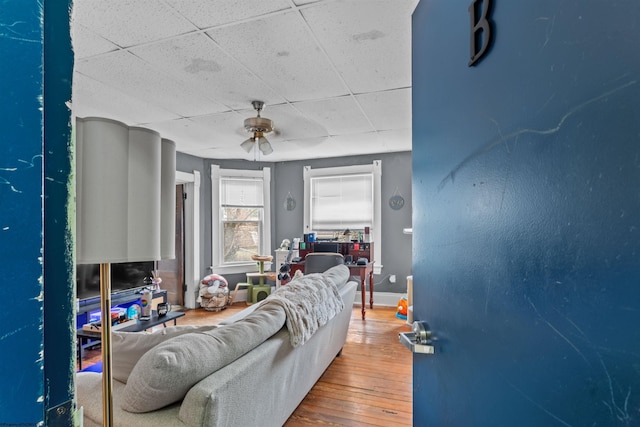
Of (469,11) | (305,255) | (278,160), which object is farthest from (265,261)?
(469,11)

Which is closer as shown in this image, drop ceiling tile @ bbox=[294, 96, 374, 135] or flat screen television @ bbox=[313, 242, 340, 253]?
drop ceiling tile @ bbox=[294, 96, 374, 135]

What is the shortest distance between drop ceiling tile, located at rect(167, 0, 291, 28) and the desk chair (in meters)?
3.28

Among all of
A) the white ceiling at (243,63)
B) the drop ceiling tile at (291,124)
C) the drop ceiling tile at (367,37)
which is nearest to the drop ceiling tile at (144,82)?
the white ceiling at (243,63)

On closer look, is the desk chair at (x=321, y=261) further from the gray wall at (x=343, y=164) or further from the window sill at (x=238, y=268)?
the window sill at (x=238, y=268)

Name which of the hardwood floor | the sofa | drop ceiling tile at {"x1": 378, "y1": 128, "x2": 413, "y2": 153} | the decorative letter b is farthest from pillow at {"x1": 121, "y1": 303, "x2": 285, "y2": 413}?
drop ceiling tile at {"x1": 378, "y1": 128, "x2": 413, "y2": 153}

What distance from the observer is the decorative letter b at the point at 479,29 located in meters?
0.63

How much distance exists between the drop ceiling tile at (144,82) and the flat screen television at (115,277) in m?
1.57

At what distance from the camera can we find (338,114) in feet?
10.9

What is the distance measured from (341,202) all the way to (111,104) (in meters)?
3.41

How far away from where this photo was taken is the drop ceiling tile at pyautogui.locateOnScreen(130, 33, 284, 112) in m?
2.05

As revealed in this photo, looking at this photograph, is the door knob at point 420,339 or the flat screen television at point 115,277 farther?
the flat screen television at point 115,277

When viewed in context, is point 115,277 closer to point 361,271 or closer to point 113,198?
point 361,271

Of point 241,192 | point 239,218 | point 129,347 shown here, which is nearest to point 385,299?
point 239,218

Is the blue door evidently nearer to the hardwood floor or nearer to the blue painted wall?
the blue painted wall
